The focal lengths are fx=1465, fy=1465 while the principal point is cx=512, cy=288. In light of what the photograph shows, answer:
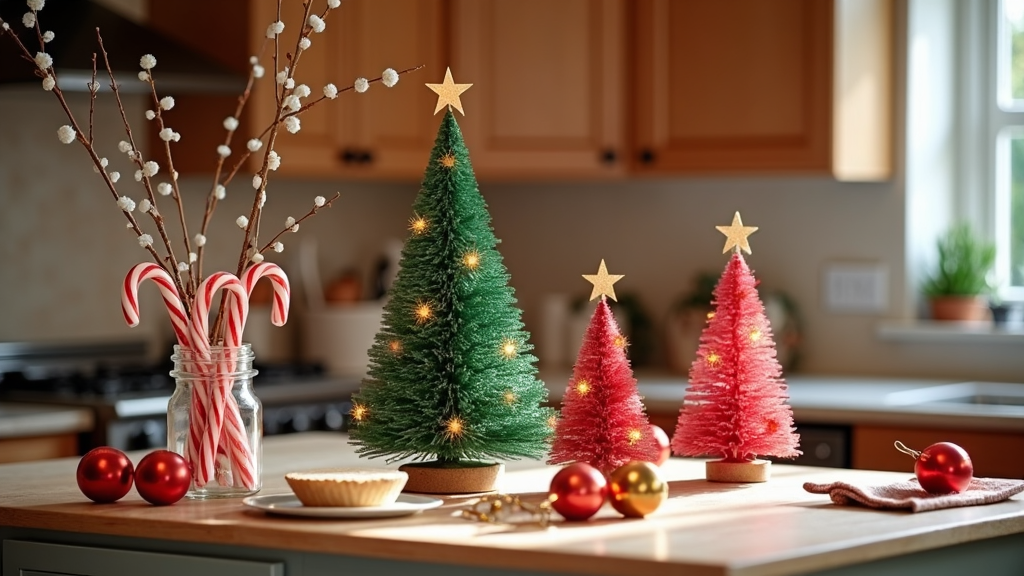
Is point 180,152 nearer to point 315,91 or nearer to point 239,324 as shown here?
point 315,91

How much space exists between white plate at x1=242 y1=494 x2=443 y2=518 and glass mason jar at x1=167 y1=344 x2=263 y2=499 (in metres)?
0.11

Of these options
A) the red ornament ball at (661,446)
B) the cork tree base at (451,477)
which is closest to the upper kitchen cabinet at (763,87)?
the red ornament ball at (661,446)

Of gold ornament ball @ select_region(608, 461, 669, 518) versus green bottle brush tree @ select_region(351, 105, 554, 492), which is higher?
green bottle brush tree @ select_region(351, 105, 554, 492)

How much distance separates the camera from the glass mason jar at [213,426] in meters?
1.96

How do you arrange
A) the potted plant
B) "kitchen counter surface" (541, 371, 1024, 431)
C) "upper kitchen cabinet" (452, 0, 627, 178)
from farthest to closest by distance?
"upper kitchen cabinet" (452, 0, 627, 178) → the potted plant → "kitchen counter surface" (541, 371, 1024, 431)

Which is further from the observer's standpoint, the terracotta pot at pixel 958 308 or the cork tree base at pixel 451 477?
the terracotta pot at pixel 958 308

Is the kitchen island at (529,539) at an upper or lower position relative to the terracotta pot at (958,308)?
lower

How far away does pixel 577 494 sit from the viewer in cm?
172

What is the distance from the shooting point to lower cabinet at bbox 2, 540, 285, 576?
1.74m

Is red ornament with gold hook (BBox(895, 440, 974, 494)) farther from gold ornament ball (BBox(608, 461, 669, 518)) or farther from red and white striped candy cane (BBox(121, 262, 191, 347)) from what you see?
red and white striped candy cane (BBox(121, 262, 191, 347))

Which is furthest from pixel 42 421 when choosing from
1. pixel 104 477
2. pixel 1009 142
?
pixel 1009 142

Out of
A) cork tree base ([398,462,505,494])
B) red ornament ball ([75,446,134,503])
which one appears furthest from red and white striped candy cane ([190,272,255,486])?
cork tree base ([398,462,505,494])

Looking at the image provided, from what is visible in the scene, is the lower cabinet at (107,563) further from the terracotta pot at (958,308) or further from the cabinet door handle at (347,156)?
the terracotta pot at (958,308)

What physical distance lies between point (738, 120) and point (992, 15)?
33.3 inches
